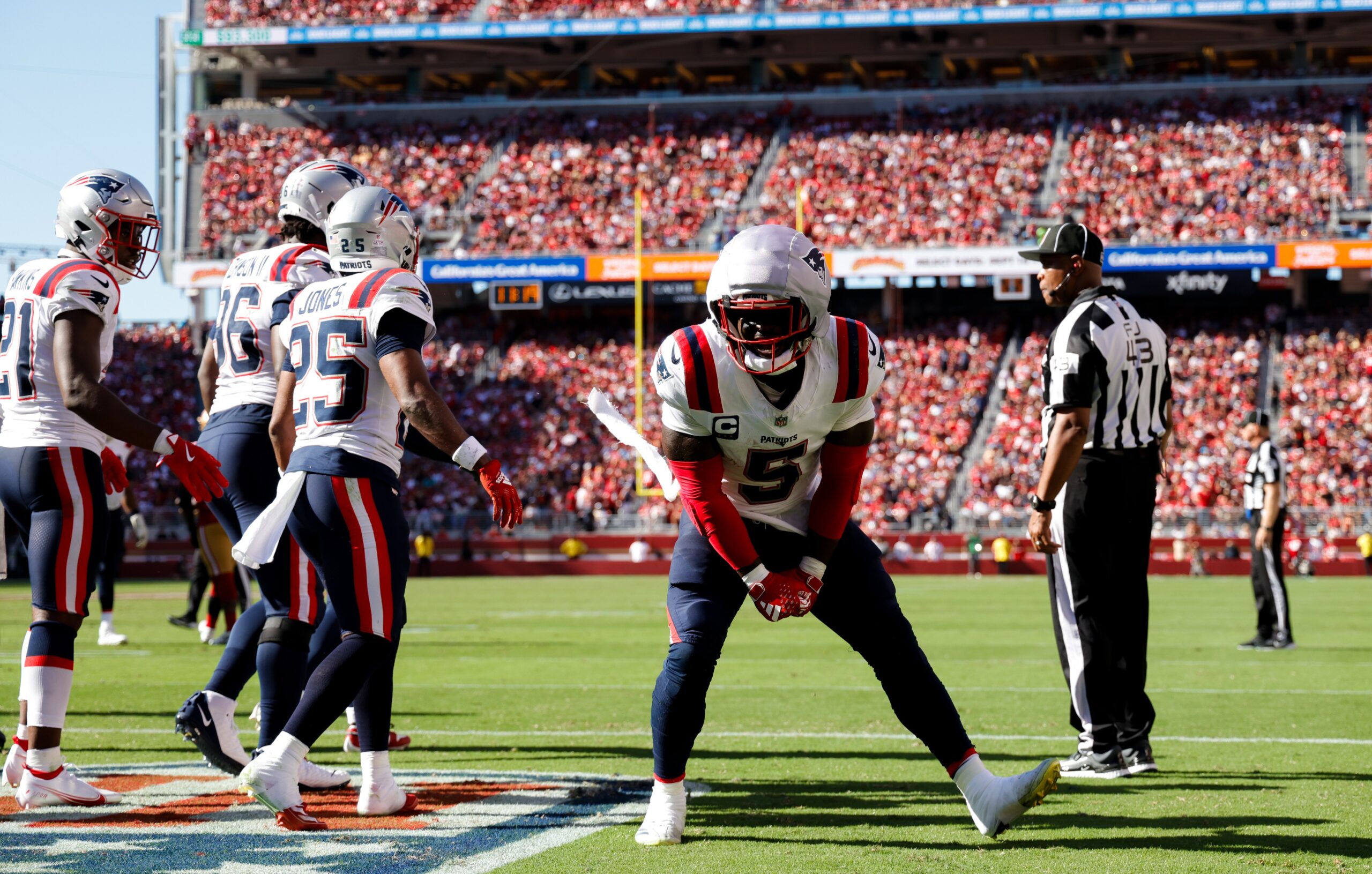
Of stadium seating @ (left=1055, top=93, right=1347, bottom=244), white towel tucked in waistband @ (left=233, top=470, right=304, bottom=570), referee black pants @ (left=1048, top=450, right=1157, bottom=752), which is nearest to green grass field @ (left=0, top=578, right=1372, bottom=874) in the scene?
referee black pants @ (left=1048, top=450, right=1157, bottom=752)

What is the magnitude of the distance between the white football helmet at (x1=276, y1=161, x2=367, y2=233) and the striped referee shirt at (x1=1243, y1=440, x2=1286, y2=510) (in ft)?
26.3

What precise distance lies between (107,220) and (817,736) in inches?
146

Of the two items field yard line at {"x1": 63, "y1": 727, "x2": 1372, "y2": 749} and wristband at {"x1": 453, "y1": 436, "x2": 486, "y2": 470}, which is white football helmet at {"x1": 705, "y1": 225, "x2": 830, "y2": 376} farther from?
field yard line at {"x1": 63, "y1": 727, "x2": 1372, "y2": 749}

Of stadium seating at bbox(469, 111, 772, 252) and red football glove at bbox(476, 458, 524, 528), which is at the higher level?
stadium seating at bbox(469, 111, 772, 252)

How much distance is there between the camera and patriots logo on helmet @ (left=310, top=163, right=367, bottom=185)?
5.64 meters

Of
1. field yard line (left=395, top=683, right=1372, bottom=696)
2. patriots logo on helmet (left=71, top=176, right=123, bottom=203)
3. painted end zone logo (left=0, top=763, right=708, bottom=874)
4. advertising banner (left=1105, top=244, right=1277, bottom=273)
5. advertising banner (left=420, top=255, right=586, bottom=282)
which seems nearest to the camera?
painted end zone logo (left=0, top=763, right=708, bottom=874)

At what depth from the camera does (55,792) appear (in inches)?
189

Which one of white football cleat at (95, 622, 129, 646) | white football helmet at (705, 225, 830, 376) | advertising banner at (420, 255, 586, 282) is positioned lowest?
white football cleat at (95, 622, 129, 646)

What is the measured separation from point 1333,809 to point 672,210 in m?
31.6

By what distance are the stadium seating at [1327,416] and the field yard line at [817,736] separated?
71.7 ft

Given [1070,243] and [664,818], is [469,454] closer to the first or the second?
[664,818]

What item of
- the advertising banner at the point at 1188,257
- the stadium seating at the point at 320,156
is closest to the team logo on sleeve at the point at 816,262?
the advertising banner at the point at 1188,257

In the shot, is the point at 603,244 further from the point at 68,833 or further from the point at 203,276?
the point at 68,833

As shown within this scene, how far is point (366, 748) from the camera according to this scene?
4668 mm
